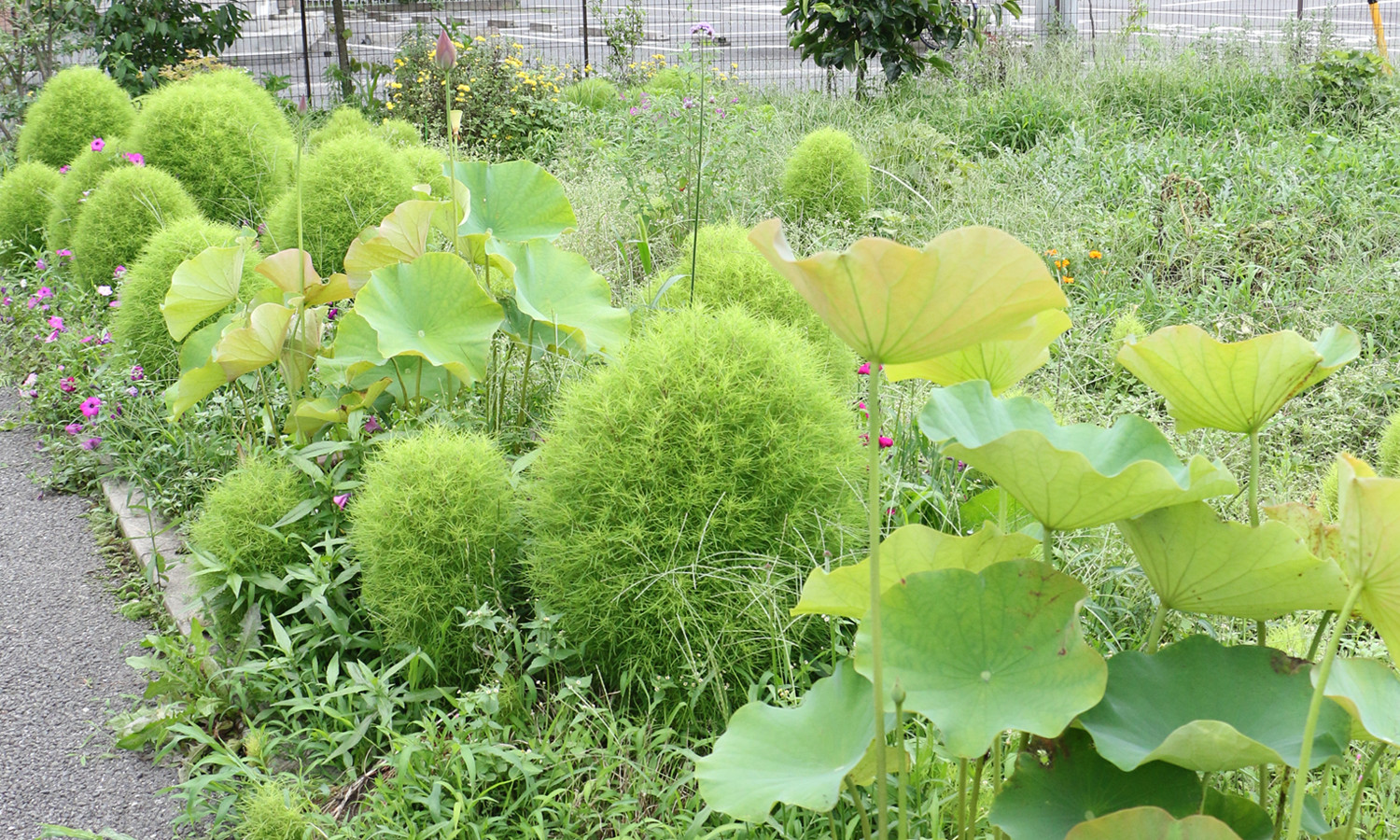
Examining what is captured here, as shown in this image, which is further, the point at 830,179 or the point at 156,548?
the point at 830,179

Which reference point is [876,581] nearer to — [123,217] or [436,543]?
[436,543]

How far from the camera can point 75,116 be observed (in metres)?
5.46

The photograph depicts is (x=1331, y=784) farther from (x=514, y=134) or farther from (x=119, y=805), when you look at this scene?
(x=514, y=134)

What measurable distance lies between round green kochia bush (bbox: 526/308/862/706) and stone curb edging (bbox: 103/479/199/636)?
39.5 inches

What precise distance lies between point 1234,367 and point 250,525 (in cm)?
209

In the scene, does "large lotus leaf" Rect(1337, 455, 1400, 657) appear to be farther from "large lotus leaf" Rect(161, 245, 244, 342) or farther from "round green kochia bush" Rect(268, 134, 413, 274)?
"round green kochia bush" Rect(268, 134, 413, 274)

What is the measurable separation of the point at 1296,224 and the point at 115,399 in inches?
173

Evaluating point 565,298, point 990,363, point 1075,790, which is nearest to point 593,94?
point 565,298

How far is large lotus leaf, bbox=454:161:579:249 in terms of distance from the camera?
112 inches

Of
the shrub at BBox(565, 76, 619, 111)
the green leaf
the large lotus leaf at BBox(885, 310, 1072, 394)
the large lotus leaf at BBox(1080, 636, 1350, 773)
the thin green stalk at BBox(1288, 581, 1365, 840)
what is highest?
the shrub at BBox(565, 76, 619, 111)

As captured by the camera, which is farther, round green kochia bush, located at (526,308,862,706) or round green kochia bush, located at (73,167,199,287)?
round green kochia bush, located at (73,167,199,287)

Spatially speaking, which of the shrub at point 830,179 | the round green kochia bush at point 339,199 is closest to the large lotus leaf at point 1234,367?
the round green kochia bush at point 339,199

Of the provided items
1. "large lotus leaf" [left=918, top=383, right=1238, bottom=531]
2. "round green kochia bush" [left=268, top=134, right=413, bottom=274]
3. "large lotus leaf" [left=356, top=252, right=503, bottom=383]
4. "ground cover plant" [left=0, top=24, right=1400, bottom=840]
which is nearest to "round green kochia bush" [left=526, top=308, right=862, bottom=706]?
"ground cover plant" [left=0, top=24, right=1400, bottom=840]

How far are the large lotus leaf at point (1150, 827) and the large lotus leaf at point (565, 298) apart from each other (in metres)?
1.77
